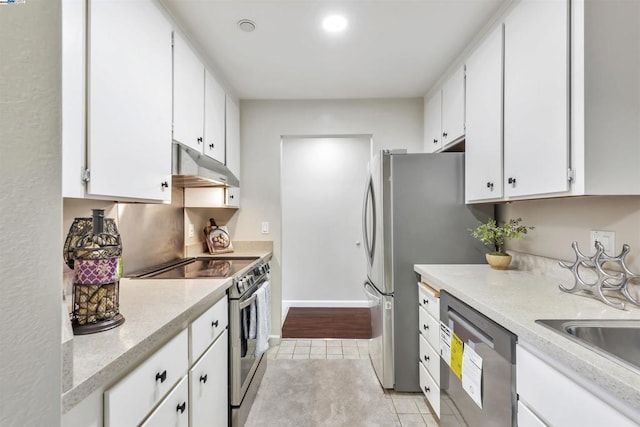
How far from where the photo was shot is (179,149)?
5.50ft

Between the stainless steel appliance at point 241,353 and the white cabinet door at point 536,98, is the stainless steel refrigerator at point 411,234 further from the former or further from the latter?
the stainless steel appliance at point 241,353

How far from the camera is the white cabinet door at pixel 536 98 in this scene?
1.23 metres

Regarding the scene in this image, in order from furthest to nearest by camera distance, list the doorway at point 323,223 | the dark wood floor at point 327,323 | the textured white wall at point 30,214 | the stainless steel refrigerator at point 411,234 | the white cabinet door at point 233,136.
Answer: the doorway at point 323,223, the dark wood floor at point 327,323, the white cabinet door at point 233,136, the stainless steel refrigerator at point 411,234, the textured white wall at point 30,214

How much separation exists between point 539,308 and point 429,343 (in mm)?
853

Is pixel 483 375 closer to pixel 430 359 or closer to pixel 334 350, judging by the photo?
pixel 430 359

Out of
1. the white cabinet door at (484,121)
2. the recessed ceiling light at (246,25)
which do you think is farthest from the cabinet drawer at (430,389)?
the recessed ceiling light at (246,25)

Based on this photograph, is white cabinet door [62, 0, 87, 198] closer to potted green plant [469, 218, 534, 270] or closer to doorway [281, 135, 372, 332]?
potted green plant [469, 218, 534, 270]

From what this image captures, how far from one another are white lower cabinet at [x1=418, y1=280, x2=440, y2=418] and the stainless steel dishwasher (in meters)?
0.16

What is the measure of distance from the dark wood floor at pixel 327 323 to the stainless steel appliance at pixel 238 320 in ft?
3.56

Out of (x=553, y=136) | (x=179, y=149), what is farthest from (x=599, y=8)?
(x=179, y=149)

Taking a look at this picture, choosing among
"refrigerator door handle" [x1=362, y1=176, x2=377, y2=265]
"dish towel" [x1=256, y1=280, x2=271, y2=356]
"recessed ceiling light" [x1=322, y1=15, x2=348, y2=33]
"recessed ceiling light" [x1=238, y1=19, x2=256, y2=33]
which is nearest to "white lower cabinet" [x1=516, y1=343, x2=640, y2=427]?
"refrigerator door handle" [x1=362, y1=176, x2=377, y2=265]

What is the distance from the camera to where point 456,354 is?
1421mm

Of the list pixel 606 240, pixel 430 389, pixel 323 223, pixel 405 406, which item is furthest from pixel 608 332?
pixel 323 223

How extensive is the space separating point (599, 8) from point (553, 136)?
1.54 ft
